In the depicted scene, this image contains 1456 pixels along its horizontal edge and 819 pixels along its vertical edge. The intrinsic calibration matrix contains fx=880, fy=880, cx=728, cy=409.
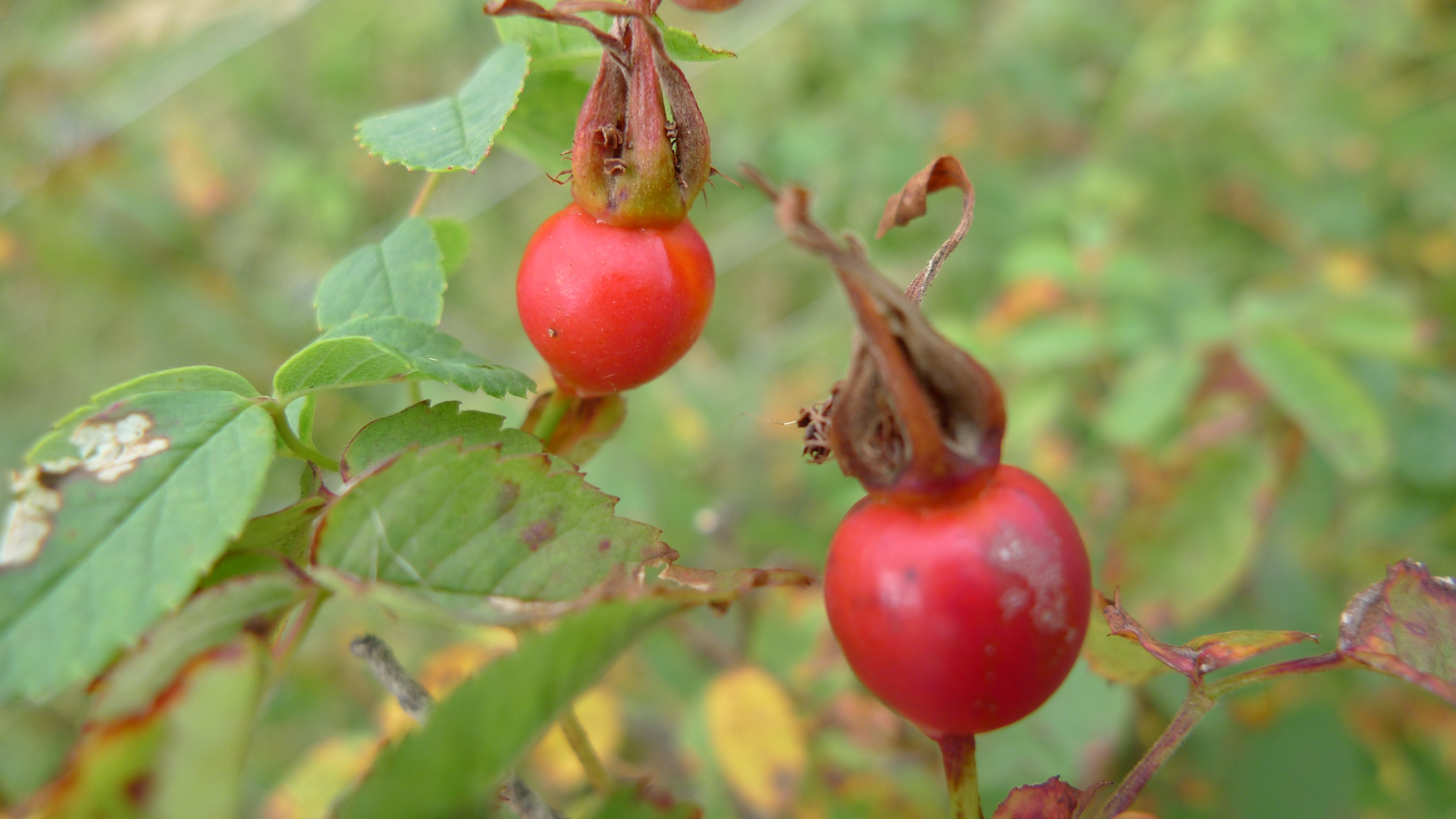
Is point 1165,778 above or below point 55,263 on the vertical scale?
below

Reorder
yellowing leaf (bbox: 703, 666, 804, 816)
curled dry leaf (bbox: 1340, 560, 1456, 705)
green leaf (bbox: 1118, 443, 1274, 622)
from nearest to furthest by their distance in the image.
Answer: curled dry leaf (bbox: 1340, 560, 1456, 705), yellowing leaf (bbox: 703, 666, 804, 816), green leaf (bbox: 1118, 443, 1274, 622)

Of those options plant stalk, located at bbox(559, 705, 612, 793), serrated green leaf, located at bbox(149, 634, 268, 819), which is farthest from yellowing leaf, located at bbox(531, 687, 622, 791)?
serrated green leaf, located at bbox(149, 634, 268, 819)

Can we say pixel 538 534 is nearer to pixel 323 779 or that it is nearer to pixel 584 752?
pixel 584 752

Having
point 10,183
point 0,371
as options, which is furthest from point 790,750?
point 0,371

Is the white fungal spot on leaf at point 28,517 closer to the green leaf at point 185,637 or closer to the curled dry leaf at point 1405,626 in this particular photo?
the green leaf at point 185,637

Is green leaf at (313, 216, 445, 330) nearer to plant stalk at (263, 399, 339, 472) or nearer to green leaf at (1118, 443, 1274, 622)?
plant stalk at (263, 399, 339, 472)

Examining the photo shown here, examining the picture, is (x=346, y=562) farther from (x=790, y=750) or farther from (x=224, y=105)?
(x=224, y=105)

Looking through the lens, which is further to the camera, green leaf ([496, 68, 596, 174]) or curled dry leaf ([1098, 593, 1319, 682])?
green leaf ([496, 68, 596, 174])
